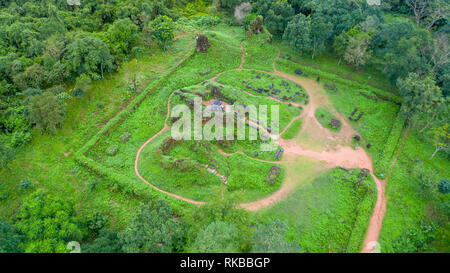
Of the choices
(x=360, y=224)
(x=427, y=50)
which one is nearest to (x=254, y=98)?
(x=360, y=224)


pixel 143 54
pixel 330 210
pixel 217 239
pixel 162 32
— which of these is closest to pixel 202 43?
pixel 162 32

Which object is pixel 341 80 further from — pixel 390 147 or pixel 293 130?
pixel 293 130

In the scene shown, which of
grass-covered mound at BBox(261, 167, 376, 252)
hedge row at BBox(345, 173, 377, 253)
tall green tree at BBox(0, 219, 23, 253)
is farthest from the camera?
grass-covered mound at BBox(261, 167, 376, 252)

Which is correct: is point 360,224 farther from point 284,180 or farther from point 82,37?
point 82,37

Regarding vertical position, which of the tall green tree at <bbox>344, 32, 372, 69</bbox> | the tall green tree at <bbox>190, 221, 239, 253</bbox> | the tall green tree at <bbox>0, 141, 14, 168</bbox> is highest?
the tall green tree at <bbox>344, 32, 372, 69</bbox>

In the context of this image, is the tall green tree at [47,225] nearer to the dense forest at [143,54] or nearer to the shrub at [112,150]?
the dense forest at [143,54]

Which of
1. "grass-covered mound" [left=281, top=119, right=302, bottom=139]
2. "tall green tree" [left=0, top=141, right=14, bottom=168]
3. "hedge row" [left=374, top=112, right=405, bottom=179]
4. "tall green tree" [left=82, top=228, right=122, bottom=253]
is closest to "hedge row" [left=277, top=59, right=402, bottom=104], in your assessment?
"hedge row" [left=374, top=112, right=405, bottom=179]

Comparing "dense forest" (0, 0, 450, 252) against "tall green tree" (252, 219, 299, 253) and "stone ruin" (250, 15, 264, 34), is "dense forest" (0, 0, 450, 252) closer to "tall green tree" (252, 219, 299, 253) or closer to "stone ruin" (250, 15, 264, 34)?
"tall green tree" (252, 219, 299, 253)
